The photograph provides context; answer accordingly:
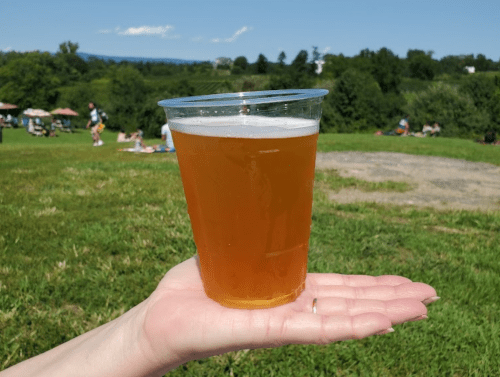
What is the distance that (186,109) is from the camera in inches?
52.1

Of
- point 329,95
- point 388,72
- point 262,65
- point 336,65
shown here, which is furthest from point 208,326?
point 262,65

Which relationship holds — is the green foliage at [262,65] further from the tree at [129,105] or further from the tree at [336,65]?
the tree at [129,105]

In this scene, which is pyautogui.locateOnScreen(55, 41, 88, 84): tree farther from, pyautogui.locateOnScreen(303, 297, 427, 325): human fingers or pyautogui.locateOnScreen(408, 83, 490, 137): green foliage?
pyautogui.locateOnScreen(303, 297, 427, 325): human fingers

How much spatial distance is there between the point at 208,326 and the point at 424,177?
26.2ft

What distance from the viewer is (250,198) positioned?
1.29 meters

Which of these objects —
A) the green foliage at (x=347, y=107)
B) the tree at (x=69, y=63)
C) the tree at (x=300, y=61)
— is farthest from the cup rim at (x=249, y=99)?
the tree at (x=69, y=63)

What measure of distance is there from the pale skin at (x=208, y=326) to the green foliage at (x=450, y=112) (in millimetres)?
42229

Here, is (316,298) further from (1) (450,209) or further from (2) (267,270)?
(1) (450,209)

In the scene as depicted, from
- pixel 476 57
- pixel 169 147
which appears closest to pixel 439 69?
pixel 476 57

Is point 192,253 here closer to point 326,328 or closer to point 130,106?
point 326,328

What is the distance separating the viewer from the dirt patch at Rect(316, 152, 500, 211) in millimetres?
6453

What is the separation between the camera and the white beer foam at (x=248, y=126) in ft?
4.01

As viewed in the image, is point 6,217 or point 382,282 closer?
point 382,282

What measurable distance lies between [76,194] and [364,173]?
5.72m
